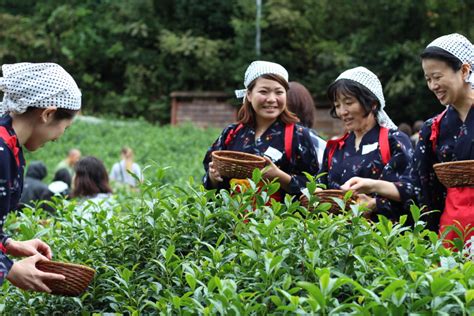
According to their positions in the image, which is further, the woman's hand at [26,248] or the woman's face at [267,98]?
the woman's face at [267,98]

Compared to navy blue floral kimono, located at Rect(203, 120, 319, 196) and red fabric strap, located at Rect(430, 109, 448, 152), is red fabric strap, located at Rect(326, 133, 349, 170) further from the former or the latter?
red fabric strap, located at Rect(430, 109, 448, 152)

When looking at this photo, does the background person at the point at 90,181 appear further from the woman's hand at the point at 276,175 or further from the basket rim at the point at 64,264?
the basket rim at the point at 64,264

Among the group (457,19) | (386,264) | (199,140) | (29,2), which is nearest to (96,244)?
(386,264)

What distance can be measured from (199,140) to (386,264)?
705 inches

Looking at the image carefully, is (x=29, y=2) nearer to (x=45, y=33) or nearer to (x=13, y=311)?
(x=45, y=33)

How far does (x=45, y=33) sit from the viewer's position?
3098cm

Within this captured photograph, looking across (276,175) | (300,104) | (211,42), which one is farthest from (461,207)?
(211,42)

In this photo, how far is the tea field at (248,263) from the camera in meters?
2.72

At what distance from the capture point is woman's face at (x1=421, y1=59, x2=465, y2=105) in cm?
439

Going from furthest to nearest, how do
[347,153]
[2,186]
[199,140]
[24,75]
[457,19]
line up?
[457,19]
[199,140]
[347,153]
[24,75]
[2,186]

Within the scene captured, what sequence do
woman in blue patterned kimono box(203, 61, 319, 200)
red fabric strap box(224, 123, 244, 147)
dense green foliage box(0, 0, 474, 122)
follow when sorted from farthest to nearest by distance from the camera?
dense green foliage box(0, 0, 474, 122) → red fabric strap box(224, 123, 244, 147) → woman in blue patterned kimono box(203, 61, 319, 200)

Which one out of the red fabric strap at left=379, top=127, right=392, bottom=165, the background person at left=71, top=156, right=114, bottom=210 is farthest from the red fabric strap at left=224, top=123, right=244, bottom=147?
the background person at left=71, top=156, right=114, bottom=210

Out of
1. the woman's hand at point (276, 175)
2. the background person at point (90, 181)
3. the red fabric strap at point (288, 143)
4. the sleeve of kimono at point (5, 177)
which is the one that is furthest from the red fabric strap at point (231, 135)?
the background person at point (90, 181)

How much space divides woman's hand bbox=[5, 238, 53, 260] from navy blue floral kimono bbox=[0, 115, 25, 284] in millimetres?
54
